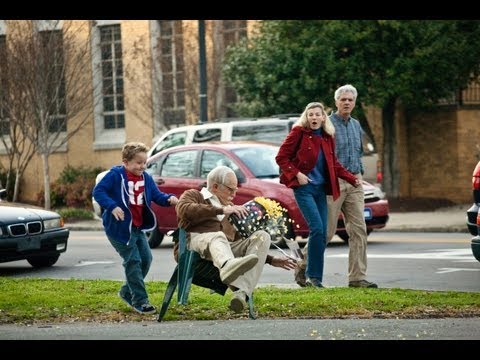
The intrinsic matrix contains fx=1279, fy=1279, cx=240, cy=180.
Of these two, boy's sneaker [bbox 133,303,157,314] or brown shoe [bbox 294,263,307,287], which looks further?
brown shoe [bbox 294,263,307,287]

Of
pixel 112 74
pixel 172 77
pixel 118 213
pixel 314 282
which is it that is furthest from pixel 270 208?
pixel 112 74

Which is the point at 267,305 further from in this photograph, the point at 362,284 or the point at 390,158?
the point at 390,158

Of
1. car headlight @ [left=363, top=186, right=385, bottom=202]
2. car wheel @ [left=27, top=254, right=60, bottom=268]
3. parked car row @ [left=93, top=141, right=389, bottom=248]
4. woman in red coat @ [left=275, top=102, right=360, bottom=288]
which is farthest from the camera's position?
car headlight @ [left=363, top=186, right=385, bottom=202]

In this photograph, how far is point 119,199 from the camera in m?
11.3

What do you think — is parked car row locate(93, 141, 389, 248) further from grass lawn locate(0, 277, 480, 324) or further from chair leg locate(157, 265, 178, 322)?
chair leg locate(157, 265, 178, 322)

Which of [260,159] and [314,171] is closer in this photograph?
[314,171]

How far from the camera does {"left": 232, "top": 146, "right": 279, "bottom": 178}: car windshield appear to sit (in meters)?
19.0

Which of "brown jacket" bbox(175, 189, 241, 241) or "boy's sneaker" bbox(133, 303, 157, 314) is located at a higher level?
"brown jacket" bbox(175, 189, 241, 241)

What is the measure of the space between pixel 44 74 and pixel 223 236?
21970mm

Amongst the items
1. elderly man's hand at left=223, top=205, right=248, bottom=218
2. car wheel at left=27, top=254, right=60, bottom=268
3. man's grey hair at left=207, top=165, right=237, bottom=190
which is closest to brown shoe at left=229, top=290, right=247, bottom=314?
elderly man's hand at left=223, top=205, right=248, bottom=218

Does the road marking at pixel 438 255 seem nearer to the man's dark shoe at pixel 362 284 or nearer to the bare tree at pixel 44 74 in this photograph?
the man's dark shoe at pixel 362 284

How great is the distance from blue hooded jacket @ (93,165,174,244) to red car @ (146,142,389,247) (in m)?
6.93
